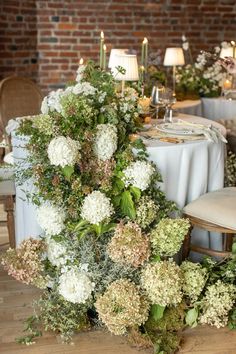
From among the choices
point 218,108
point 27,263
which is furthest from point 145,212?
point 218,108

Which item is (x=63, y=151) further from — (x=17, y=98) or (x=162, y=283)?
(x=17, y=98)

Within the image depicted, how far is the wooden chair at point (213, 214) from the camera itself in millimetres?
2727

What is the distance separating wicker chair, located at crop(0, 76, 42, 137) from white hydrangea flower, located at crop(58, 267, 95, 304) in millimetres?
1713

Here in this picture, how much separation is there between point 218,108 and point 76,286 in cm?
319

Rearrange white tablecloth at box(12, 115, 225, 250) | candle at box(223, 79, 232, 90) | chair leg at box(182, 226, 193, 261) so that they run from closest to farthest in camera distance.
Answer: white tablecloth at box(12, 115, 225, 250) → chair leg at box(182, 226, 193, 261) → candle at box(223, 79, 232, 90)

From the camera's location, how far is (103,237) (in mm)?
2648

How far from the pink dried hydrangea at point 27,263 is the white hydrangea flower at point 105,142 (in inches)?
20.2

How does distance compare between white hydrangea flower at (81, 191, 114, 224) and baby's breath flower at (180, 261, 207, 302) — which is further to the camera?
baby's breath flower at (180, 261, 207, 302)

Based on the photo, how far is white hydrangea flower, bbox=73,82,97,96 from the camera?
2.60 meters

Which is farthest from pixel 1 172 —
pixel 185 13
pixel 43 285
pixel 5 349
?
pixel 185 13

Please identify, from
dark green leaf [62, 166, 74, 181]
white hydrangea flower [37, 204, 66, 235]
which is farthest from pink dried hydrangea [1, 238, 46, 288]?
dark green leaf [62, 166, 74, 181]

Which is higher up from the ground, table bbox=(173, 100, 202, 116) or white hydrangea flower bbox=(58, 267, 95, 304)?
table bbox=(173, 100, 202, 116)

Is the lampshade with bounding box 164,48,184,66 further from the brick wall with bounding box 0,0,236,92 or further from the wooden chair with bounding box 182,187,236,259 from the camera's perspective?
the wooden chair with bounding box 182,187,236,259

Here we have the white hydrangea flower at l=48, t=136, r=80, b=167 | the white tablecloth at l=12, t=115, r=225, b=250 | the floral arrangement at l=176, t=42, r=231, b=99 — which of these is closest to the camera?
the white hydrangea flower at l=48, t=136, r=80, b=167
